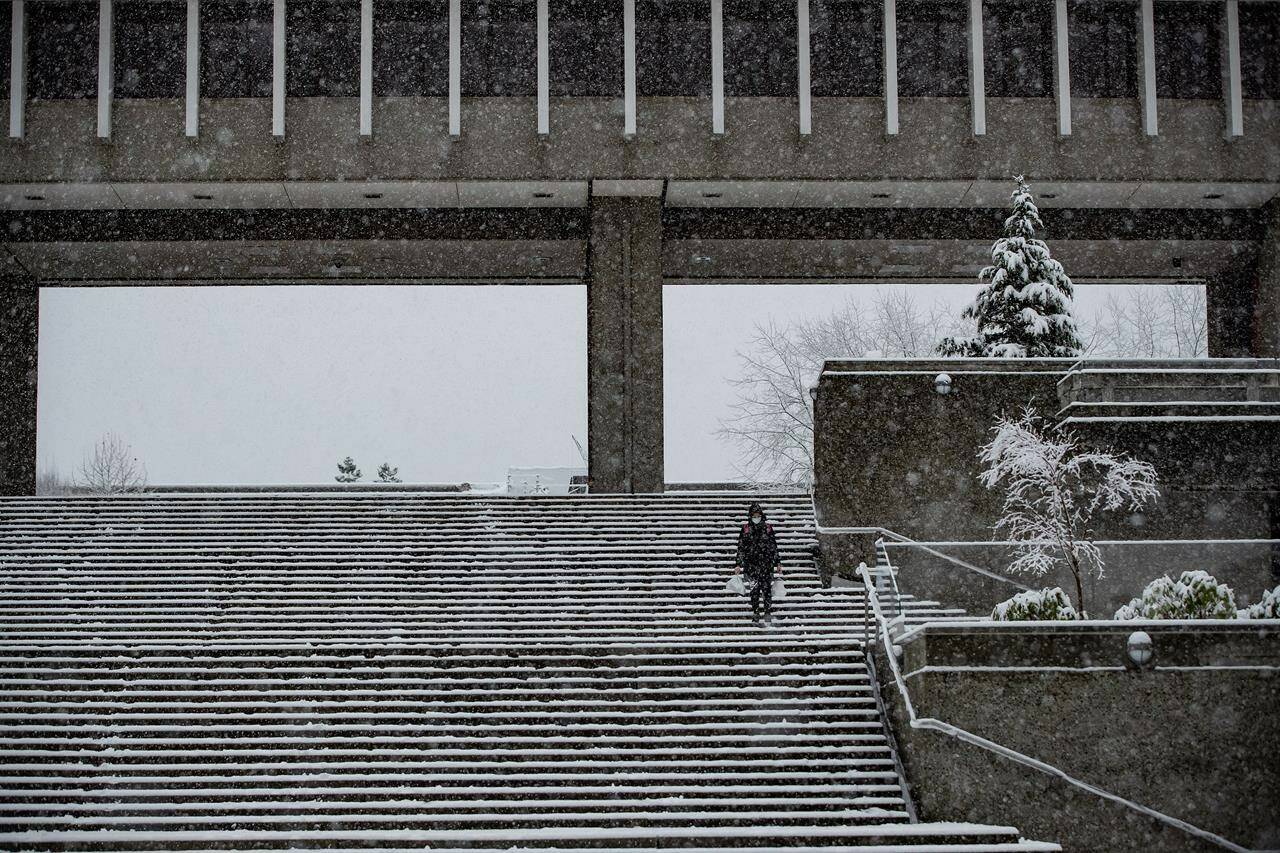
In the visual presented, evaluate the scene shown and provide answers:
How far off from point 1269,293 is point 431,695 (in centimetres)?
2060

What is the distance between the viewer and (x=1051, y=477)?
16.2 meters

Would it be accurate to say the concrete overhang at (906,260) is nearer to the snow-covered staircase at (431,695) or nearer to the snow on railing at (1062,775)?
the snow-covered staircase at (431,695)

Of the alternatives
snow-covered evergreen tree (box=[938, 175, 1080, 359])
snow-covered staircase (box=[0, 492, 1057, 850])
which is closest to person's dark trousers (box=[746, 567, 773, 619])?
snow-covered staircase (box=[0, 492, 1057, 850])

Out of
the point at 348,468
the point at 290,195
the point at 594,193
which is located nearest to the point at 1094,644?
the point at 594,193

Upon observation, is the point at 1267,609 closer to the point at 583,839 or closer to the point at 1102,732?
the point at 1102,732

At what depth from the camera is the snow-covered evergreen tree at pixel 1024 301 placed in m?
23.7

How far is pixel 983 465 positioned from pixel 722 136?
368 inches

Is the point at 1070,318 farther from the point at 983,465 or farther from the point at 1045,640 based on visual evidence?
the point at 1045,640

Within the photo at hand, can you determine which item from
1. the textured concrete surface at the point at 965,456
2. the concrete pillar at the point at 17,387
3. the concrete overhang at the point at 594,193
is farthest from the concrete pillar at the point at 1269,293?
the concrete pillar at the point at 17,387

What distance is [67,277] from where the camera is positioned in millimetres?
28719

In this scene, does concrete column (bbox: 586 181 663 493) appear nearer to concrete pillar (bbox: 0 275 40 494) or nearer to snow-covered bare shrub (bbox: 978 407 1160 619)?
snow-covered bare shrub (bbox: 978 407 1160 619)

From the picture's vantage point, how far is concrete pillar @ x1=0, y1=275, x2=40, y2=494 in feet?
91.0

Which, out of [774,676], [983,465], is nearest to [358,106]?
[983,465]

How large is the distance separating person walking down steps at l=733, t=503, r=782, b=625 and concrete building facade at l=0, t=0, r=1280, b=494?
33.0ft
